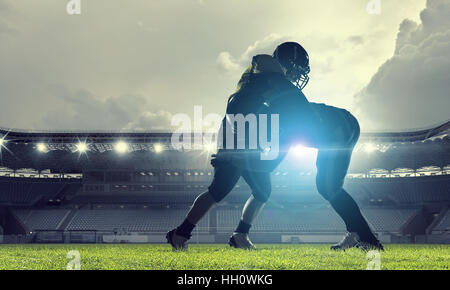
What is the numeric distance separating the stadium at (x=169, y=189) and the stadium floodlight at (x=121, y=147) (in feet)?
0.31

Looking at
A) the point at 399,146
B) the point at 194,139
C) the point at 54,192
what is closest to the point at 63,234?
the point at 54,192

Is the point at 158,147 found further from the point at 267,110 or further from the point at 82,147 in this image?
the point at 267,110

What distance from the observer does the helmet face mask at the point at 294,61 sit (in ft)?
19.2

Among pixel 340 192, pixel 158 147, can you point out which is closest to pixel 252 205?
pixel 340 192

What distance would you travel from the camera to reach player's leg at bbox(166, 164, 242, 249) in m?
5.63

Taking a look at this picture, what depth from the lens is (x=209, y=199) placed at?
5691 mm

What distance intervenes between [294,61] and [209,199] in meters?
2.16

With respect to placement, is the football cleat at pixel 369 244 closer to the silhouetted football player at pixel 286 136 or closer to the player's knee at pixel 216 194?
the silhouetted football player at pixel 286 136

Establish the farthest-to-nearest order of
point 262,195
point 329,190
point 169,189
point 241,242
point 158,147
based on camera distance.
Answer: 1. point 169,189
2. point 158,147
3. point 241,242
4. point 262,195
5. point 329,190

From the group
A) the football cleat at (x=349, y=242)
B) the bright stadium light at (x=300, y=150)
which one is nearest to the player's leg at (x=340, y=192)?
the football cleat at (x=349, y=242)

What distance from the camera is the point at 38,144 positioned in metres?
39.9
